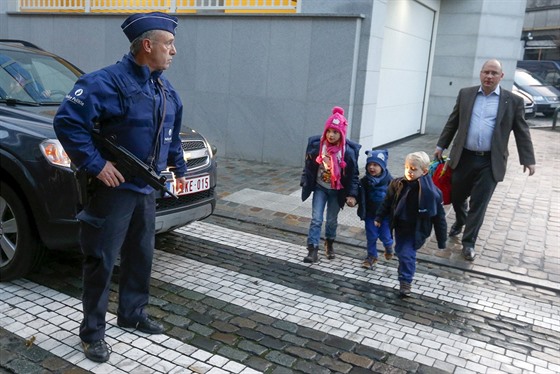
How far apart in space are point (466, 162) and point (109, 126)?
3803mm

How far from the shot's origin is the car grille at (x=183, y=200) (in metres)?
4.43

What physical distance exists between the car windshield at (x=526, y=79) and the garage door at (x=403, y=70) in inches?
330

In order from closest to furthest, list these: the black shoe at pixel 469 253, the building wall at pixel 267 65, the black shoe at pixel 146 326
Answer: the black shoe at pixel 146 326 → the black shoe at pixel 469 253 → the building wall at pixel 267 65

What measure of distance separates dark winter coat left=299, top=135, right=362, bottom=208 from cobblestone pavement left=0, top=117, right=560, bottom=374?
69cm

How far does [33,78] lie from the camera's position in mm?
5105

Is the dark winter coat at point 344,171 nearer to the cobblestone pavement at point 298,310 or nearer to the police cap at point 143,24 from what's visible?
the cobblestone pavement at point 298,310

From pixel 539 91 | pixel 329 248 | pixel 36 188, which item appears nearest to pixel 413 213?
pixel 329 248

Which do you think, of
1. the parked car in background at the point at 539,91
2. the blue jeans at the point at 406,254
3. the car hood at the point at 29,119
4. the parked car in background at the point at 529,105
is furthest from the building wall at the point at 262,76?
the parked car in background at the point at 539,91

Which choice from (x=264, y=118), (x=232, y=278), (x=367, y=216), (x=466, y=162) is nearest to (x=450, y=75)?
(x=264, y=118)

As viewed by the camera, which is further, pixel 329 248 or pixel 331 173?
pixel 329 248

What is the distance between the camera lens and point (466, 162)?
5.66 meters

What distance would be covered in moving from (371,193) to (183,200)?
5.51 ft

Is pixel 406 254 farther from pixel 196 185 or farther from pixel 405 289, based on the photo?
pixel 196 185

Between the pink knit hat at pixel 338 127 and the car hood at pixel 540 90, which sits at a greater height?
the car hood at pixel 540 90
